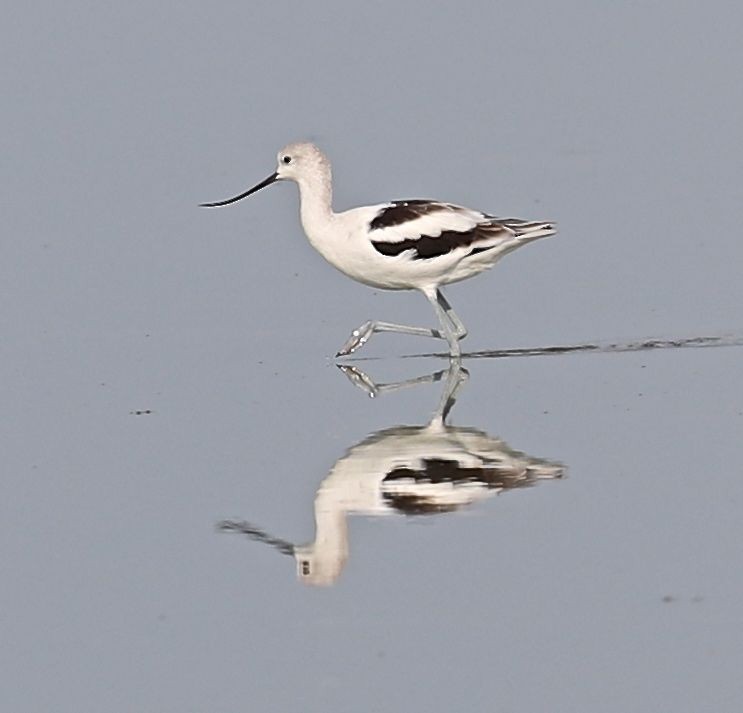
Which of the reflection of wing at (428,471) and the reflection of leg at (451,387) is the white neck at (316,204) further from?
the reflection of wing at (428,471)

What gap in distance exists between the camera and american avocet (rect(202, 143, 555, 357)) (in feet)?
38.0

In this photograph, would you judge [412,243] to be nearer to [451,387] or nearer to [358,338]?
[358,338]

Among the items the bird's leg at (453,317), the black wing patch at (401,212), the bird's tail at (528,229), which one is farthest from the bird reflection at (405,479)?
the bird's tail at (528,229)

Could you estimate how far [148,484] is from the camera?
894 centimetres

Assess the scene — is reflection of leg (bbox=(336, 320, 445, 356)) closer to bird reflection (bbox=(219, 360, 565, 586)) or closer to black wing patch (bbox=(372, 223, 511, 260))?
black wing patch (bbox=(372, 223, 511, 260))

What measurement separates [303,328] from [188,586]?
4.72m

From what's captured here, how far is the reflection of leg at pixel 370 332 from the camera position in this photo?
37.3ft

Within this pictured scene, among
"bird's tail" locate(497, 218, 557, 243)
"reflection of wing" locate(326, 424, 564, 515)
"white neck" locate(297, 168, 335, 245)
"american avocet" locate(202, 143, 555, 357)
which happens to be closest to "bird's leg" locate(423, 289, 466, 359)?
"american avocet" locate(202, 143, 555, 357)

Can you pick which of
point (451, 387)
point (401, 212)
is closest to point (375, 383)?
point (451, 387)

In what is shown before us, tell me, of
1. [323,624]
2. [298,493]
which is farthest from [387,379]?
[323,624]

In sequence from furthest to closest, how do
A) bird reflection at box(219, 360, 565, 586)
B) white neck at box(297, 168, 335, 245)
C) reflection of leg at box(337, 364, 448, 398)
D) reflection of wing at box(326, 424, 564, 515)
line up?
white neck at box(297, 168, 335, 245)
reflection of leg at box(337, 364, 448, 398)
reflection of wing at box(326, 424, 564, 515)
bird reflection at box(219, 360, 565, 586)

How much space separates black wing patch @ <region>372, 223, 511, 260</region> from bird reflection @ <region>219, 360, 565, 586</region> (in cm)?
191

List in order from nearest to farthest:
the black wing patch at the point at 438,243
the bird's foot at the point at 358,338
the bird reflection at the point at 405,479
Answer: the bird reflection at the point at 405,479
the bird's foot at the point at 358,338
the black wing patch at the point at 438,243

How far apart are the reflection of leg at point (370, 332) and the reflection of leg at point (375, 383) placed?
0.65 feet
